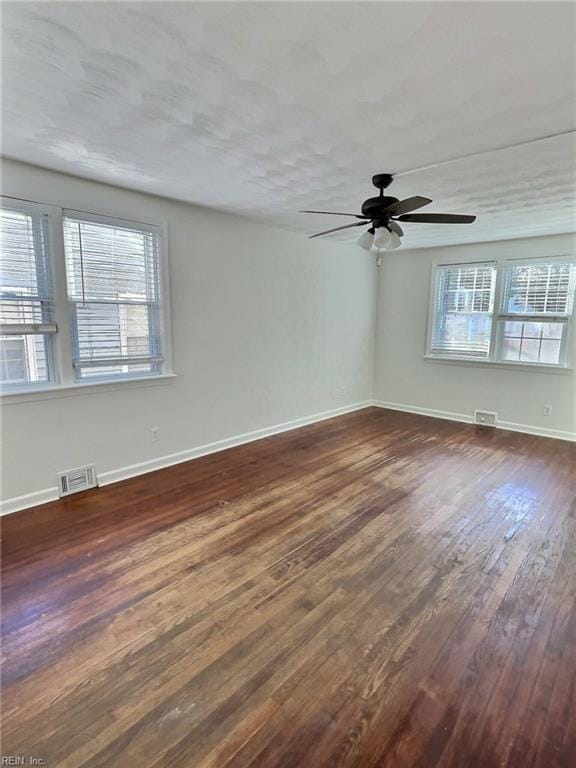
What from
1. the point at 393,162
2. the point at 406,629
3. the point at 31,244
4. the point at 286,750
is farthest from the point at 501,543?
the point at 31,244

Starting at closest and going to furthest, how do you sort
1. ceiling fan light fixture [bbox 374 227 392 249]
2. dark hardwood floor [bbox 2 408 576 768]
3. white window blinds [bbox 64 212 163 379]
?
1. dark hardwood floor [bbox 2 408 576 768]
2. ceiling fan light fixture [bbox 374 227 392 249]
3. white window blinds [bbox 64 212 163 379]

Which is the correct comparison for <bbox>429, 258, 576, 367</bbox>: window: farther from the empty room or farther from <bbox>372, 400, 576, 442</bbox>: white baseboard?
<bbox>372, 400, 576, 442</bbox>: white baseboard

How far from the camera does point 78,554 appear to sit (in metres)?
2.46

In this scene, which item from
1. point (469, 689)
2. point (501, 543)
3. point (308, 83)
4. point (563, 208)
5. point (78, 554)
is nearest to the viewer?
point (469, 689)

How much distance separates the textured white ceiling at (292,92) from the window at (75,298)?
46cm

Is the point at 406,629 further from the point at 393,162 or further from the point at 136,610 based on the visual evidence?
the point at 393,162

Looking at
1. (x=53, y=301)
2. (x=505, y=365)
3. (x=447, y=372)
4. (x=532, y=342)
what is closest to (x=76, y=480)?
(x=53, y=301)

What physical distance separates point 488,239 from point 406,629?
501 centimetres

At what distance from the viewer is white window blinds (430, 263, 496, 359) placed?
541 centimetres

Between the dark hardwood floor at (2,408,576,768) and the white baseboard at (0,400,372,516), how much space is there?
0.48 feet

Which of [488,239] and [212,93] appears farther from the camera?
[488,239]

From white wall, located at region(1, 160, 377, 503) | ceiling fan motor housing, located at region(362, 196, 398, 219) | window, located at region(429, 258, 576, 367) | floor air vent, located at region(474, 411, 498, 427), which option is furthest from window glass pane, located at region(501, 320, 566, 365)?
ceiling fan motor housing, located at region(362, 196, 398, 219)

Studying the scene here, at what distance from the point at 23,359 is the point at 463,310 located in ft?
17.8

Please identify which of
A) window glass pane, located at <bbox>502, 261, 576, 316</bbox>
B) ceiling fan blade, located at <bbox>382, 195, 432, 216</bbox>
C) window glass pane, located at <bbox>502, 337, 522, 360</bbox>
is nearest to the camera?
ceiling fan blade, located at <bbox>382, 195, 432, 216</bbox>
